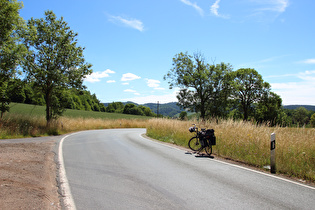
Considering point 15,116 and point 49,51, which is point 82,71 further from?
point 15,116

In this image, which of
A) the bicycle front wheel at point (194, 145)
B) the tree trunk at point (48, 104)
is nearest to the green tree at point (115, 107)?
the tree trunk at point (48, 104)

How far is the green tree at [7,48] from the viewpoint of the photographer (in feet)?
53.7

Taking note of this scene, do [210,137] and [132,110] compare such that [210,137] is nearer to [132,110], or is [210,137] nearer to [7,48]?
[7,48]

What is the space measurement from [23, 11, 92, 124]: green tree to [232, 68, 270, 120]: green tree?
1460 inches

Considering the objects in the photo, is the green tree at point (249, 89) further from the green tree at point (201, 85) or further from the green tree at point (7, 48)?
the green tree at point (7, 48)

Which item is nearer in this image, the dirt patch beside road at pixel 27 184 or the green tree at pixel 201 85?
the dirt patch beside road at pixel 27 184

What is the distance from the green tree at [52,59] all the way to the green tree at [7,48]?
59.0 inches

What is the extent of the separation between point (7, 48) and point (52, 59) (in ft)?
12.6

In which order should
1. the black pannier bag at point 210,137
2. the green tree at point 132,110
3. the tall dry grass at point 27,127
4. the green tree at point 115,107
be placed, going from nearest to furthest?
the black pannier bag at point 210,137 < the tall dry grass at point 27,127 < the green tree at point 132,110 < the green tree at point 115,107

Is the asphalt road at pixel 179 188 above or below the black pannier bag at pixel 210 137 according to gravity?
below

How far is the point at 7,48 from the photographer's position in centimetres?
1619

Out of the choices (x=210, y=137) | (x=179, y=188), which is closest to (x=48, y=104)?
(x=210, y=137)

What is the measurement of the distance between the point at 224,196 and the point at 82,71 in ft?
64.8

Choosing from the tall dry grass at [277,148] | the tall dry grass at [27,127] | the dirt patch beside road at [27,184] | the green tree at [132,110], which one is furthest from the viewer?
the green tree at [132,110]
